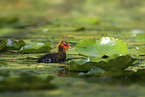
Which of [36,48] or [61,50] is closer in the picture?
[61,50]

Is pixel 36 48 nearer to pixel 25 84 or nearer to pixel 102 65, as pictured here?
pixel 102 65

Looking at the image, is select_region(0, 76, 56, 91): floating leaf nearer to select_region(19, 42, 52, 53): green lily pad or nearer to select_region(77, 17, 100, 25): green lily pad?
select_region(19, 42, 52, 53): green lily pad

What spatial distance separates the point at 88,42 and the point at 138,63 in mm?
440

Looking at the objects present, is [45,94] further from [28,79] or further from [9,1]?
[9,1]

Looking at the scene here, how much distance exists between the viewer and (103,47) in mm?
2148

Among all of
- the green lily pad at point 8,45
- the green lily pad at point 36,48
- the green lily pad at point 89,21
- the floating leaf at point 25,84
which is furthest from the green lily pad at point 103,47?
the green lily pad at point 89,21

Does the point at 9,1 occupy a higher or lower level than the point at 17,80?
higher

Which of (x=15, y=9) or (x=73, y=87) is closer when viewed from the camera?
(x=73, y=87)

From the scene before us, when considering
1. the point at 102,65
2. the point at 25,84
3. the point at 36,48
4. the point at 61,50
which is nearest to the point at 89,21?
the point at 36,48

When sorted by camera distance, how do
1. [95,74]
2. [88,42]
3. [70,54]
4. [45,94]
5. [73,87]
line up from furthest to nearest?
[70,54] < [88,42] < [95,74] < [73,87] < [45,94]

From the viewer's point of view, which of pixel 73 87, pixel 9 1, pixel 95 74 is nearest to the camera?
pixel 73 87

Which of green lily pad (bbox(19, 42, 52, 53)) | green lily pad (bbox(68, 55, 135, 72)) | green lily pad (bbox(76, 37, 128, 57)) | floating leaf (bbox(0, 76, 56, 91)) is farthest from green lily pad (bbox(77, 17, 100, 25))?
floating leaf (bbox(0, 76, 56, 91))

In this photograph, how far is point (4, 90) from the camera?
1193mm

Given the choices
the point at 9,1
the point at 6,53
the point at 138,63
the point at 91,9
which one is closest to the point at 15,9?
the point at 9,1
